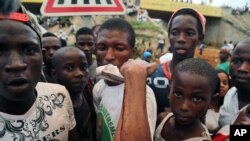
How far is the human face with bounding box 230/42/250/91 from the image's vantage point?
2643mm

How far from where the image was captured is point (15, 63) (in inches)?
69.6

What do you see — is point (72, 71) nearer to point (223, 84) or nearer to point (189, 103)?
point (189, 103)

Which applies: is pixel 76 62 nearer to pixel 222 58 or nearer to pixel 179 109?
pixel 179 109

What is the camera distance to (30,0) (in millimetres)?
23672

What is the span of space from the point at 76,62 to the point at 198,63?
1.22 m

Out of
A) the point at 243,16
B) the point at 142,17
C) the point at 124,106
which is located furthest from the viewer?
the point at 243,16

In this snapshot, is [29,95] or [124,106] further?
[29,95]

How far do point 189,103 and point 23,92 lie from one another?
3.27 ft

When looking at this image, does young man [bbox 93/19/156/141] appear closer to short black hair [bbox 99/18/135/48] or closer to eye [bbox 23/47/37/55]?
short black hair [bbox 99/18/135/48]

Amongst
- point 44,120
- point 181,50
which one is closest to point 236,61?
point 181,50

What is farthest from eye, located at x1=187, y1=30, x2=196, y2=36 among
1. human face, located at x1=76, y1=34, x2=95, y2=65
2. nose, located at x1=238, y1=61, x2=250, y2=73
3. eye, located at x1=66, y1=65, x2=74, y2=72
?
human face, located at x1=76, y1=34, x2=95, y2=65

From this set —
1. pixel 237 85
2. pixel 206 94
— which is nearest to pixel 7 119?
pixel 206 94

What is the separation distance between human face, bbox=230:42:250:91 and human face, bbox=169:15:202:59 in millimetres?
427

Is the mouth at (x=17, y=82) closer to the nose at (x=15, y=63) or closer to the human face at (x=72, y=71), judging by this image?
the nose at (x=15, y=63)
